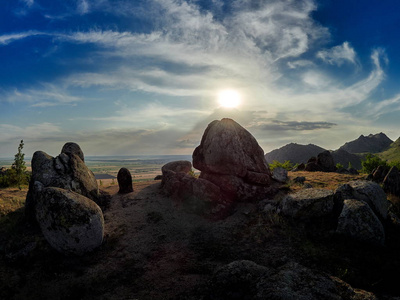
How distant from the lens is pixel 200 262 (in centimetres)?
1307

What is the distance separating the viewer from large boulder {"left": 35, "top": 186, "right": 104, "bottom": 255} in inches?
550

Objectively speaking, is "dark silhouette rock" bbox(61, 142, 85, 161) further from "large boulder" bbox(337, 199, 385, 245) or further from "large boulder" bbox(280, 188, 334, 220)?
"large boulder" bbox(337, 199, 385, 245)

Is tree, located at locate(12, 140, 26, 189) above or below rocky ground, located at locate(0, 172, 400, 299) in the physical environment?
above

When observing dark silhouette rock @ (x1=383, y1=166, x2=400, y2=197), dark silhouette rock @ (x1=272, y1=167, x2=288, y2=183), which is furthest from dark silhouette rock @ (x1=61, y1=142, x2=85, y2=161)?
dark silhouette rock @ (x1=383, y1=166, x2=400, y2=197)

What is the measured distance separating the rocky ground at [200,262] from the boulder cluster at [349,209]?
0.73m

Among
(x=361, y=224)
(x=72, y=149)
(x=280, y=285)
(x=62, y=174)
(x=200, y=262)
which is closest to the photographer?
(x=280, y=285)

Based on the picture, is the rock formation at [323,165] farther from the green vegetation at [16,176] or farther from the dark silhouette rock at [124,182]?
the green vegetation at [16,176]

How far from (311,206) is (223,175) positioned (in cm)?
891

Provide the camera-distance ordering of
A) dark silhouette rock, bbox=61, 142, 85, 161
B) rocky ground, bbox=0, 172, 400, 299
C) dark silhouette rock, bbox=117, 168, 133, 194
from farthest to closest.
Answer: dark silhouette rock, bbox=61, 142, 85, 161
dark silhouette rock, bbox=117, 168, 133, 194
rocky ground, bbox=0, 172, 400, 299

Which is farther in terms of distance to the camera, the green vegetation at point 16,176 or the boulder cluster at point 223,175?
the green vegetation at point 16,176

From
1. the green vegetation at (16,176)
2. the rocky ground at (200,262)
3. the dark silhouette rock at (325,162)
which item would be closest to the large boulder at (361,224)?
the rocky ground at (200,262)

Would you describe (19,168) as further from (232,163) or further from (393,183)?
(393,183)

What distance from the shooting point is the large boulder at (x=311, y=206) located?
16.4 meters

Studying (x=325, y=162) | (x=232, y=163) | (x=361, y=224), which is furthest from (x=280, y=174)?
(x=325, y=162)
